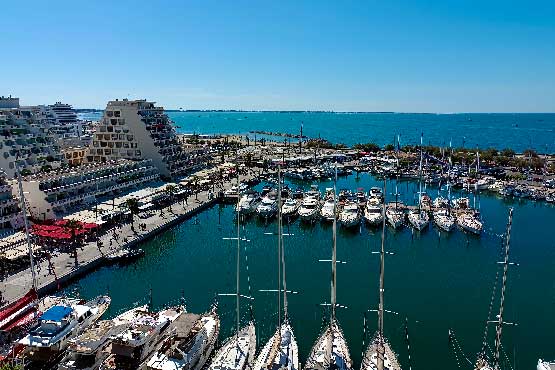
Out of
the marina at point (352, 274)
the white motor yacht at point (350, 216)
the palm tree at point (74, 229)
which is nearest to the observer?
the marina at point (352, 274)

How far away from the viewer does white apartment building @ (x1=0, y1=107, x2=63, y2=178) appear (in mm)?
87625

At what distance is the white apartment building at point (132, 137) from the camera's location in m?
103

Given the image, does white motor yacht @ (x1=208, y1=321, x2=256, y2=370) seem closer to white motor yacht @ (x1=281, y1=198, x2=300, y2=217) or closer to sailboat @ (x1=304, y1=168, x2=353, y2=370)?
sailboat @ (x1=304, y1=168, x2=353, y2=370)

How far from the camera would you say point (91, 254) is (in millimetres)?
57156

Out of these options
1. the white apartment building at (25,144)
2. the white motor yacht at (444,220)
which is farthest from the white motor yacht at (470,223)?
the white apartment building at (25,144)

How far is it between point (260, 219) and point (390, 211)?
2323 centimetres

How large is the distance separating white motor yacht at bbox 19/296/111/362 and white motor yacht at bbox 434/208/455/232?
178 ft

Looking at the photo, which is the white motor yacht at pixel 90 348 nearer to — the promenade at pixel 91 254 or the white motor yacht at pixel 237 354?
the white motor yacht at pixel 237 354

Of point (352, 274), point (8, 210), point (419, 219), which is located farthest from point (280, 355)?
point (8, 210)

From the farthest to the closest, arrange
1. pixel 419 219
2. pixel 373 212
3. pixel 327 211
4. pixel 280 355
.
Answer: pixel 327 211 → pixel 373 212 → pixel 419 219 → pixel 280 355

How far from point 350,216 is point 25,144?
69.6 meters

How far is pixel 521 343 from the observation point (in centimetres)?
4000

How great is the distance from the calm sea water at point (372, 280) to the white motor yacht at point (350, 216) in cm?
177

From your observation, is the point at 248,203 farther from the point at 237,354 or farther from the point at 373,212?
the point at 237,354
